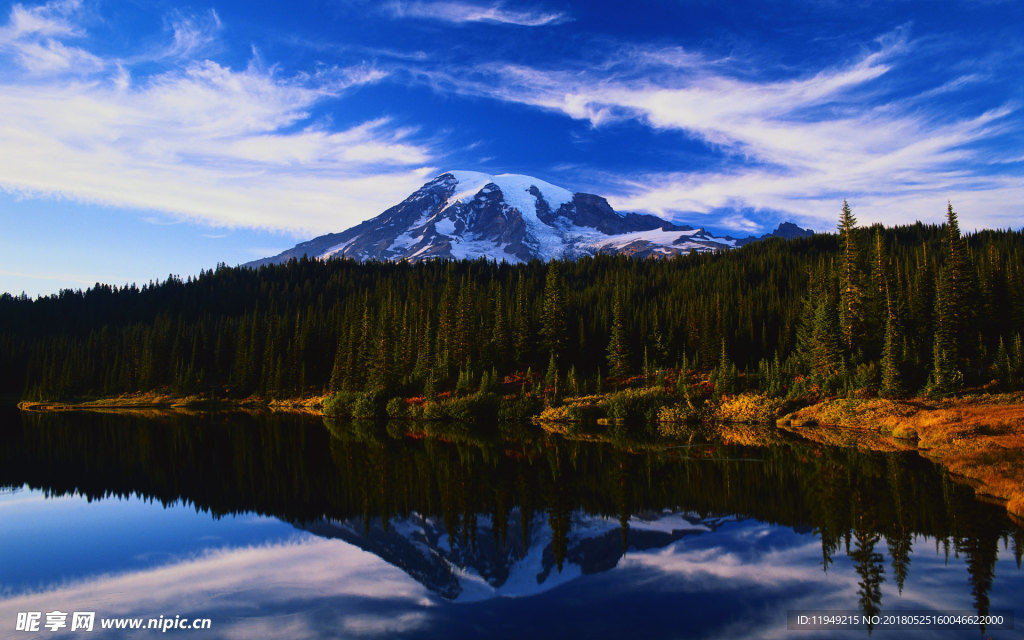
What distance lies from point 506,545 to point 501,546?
0.16 metres

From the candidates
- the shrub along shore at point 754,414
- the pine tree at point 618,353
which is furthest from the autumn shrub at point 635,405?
the pine tree at point 618,353

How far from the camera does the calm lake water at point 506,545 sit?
13102mm

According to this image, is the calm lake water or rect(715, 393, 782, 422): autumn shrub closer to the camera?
the calm lake water

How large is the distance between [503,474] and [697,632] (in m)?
17.4

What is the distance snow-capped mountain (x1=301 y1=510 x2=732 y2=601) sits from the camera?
1552 centimetres

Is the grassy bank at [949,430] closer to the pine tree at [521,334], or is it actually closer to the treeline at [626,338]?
the treeline at [626,338]

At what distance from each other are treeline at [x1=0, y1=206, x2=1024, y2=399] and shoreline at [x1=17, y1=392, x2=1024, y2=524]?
3.44 metres

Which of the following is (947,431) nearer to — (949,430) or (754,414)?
(949,430)

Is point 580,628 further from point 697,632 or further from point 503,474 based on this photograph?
point 503,474

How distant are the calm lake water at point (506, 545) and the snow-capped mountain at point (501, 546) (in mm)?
86

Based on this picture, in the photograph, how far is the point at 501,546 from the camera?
59.0 feet

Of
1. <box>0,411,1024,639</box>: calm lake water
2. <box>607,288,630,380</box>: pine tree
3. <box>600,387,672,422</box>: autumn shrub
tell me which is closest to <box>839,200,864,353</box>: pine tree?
<box>600,387,672,422</box>: autumn shrub

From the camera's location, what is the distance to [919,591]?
1353 cm

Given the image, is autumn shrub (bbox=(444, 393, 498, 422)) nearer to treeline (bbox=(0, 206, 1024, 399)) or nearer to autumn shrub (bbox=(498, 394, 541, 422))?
autumn shrub (bbox=(498, 394, 541, 422))
